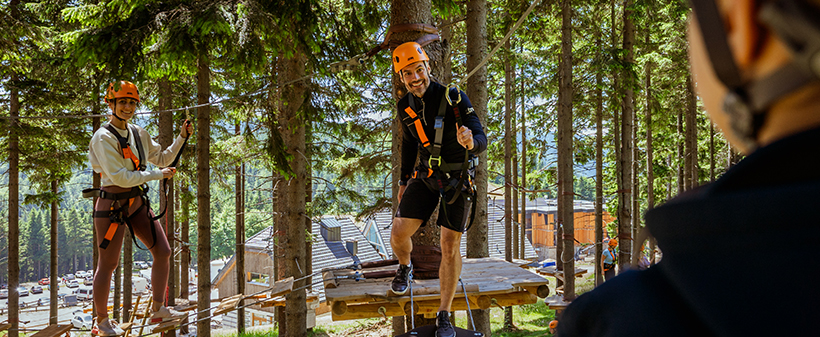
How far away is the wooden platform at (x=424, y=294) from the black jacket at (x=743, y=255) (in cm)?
455

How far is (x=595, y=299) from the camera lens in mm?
659

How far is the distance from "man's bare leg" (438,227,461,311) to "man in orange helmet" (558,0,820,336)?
3.87 m

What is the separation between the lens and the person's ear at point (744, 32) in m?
0.53

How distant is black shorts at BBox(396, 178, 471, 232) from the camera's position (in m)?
4.41

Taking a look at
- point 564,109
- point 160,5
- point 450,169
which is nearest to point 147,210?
point 160,5

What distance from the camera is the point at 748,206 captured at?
0.48 meters

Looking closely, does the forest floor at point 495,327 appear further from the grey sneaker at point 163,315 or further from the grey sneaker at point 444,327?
the grey sneaker at point 444,327

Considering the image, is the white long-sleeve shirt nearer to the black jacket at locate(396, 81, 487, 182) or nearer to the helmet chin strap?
the black jacket at locate(396, 81, 487, 182)

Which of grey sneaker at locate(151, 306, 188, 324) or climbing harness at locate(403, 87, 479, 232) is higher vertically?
climbing harness at locate(403, 87, 479, 232)

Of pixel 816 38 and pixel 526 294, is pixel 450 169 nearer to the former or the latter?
pixel 526 294

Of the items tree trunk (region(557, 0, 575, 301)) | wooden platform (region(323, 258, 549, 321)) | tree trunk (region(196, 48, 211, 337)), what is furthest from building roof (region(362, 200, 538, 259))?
wooden platform (region(323, 258, 549, 321))

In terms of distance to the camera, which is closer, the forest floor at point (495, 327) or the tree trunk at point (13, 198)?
the tree trunk at point (13, 198)

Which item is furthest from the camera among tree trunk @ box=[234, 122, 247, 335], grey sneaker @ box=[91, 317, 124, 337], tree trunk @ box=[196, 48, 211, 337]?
tree trunk @ box=[234, 122, 247, 335]

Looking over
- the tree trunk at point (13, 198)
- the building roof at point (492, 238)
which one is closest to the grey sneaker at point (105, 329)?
the tree trunk at point (13, 198)
